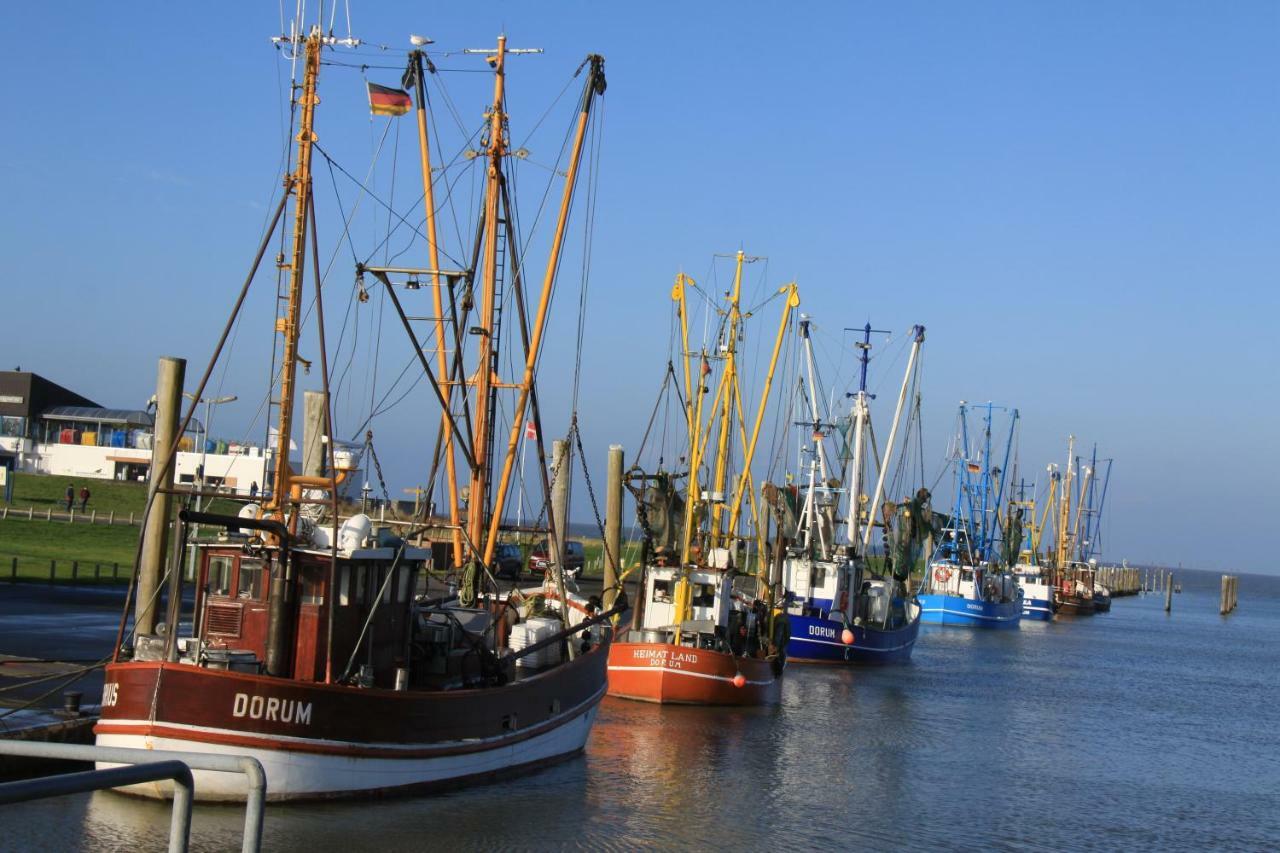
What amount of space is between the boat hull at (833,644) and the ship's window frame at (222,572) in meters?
32.6

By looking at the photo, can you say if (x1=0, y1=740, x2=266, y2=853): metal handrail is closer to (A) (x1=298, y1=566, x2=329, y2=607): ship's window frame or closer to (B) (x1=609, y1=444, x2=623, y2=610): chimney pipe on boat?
(A) (x1=298, y1=566, x2=329, y2=607): ship's window frame

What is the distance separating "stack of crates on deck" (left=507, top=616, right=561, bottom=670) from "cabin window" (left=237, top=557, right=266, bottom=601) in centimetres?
640

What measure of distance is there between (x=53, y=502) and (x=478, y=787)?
56.3m

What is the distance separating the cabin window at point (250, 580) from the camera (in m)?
19.2

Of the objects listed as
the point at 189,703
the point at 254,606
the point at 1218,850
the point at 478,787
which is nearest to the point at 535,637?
the point at 478,787

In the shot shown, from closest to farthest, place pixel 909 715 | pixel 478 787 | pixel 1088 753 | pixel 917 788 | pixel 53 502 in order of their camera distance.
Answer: pixel 478 787 < pixel 917 788 < pixel 1088 753 < pixel 909 715 < pixel 53 502

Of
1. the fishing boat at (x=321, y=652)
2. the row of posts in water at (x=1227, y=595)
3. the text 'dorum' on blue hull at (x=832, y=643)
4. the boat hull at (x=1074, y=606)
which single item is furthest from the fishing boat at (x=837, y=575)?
the row of posts in water at (x=1227, y=595)

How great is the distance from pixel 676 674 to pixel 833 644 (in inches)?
686

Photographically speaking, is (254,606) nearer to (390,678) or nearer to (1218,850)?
(390,678)

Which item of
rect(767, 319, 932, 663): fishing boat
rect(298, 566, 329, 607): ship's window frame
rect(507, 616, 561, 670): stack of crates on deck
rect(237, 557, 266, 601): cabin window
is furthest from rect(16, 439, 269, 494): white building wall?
rect(298, 566, 329, 607): ship's window frame

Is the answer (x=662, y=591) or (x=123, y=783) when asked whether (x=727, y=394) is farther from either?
(x=123, y=783)

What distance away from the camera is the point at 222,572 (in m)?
19.3

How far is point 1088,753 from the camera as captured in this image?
112 feet

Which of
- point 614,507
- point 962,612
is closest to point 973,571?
point 962,612
